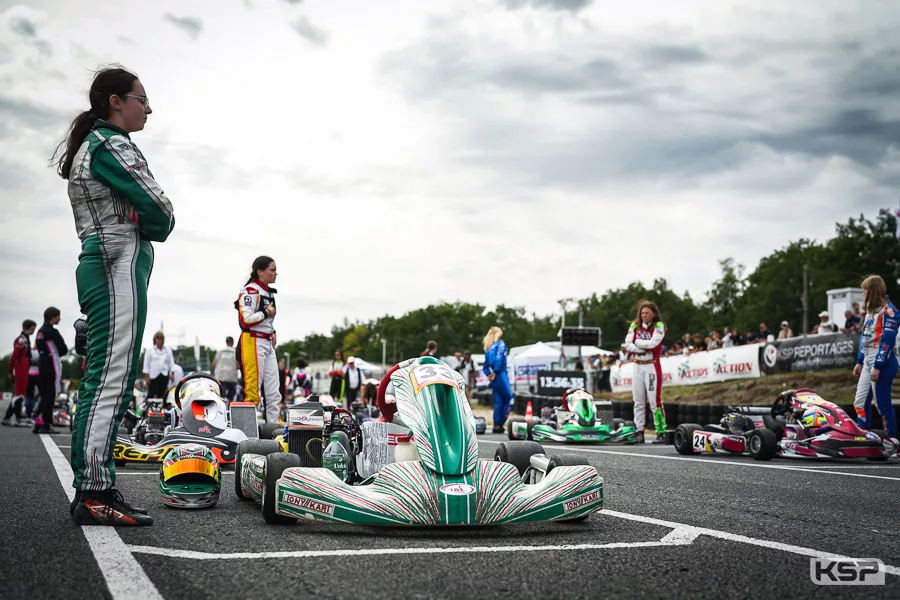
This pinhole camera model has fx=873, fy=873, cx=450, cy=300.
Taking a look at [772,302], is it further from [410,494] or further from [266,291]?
[410,494]

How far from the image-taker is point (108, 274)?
418 centimetres

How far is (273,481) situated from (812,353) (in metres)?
18.9

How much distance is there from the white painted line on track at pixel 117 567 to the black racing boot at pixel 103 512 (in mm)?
49

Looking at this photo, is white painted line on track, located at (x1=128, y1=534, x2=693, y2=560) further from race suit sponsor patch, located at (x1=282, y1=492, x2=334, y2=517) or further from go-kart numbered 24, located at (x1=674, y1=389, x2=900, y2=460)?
go-kart numbered 24, located at (x1=674, y1=389, x2=900, y2=460)

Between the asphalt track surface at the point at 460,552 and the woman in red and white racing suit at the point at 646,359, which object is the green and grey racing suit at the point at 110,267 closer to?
the asphalt track surface at the point at 460,552

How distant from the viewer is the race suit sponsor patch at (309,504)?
3891 millimetres

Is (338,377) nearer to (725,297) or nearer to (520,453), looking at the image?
(520,453)

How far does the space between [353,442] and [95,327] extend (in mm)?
1843

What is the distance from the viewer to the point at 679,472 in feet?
24.3

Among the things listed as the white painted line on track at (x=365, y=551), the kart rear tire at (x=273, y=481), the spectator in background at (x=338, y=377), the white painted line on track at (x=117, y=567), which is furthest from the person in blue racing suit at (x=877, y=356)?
the spectator in background at (x=338, y=377)

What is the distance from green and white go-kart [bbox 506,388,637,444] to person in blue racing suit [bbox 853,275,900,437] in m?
3.16

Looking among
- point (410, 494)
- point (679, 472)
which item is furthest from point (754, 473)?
point (410, 494)

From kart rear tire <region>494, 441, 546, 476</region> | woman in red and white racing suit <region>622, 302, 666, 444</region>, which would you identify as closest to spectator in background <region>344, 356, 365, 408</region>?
woman in red and white racing suit <region>622, 302, 666, 444</region>

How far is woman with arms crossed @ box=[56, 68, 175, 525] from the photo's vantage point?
4.07 m
